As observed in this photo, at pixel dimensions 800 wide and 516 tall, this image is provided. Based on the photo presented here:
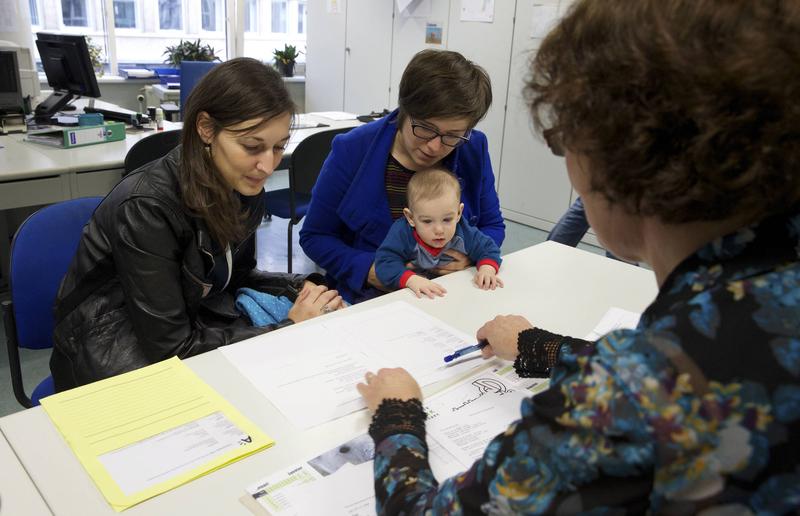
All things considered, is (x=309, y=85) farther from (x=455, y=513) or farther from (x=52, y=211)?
(x=455, y=513)

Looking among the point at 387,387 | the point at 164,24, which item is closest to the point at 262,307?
the point at 387,387

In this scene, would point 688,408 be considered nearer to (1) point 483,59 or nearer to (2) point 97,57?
(1) point 483,59

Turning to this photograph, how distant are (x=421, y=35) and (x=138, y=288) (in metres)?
4.14

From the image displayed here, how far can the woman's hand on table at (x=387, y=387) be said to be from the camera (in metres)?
0.97

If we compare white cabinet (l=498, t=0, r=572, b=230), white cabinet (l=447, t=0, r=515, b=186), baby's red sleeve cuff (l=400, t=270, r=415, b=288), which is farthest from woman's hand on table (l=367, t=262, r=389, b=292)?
white cabinet (l=447, t=0, r=515, b=186)

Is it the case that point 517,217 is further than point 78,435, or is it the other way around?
point 517,217

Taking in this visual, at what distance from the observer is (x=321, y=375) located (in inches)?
44.1

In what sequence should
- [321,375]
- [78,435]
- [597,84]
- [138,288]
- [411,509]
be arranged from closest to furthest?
[597,84], [411,509], [78,435], [321,375], [138,288]

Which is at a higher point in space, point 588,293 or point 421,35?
point 421,35

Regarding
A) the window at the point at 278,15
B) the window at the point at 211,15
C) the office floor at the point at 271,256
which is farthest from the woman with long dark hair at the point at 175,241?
the window at the point at 278,15

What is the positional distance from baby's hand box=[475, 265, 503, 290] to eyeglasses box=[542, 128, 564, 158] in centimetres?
96

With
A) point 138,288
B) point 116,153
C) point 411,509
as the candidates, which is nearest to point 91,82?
point 116,153

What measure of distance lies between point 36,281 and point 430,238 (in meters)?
0.98

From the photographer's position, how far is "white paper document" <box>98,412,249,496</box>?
84cm
